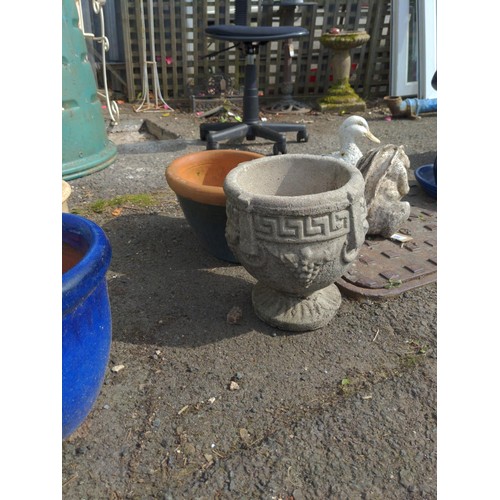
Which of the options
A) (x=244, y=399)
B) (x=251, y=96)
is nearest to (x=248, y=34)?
(x=251, y=96)

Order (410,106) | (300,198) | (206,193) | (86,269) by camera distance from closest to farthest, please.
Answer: (86,269)
(300,198)
(206,193)
(410,106)

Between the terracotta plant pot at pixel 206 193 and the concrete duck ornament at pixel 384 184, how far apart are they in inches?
25.9

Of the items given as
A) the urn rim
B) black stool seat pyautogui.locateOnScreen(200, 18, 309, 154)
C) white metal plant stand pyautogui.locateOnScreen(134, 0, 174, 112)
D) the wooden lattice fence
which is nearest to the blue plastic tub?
black stool seat pyautogui.locateOnScreen(200, 18, 309, 154)

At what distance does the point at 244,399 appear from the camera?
1781 mm

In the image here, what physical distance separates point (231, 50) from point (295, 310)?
4939 millimetres

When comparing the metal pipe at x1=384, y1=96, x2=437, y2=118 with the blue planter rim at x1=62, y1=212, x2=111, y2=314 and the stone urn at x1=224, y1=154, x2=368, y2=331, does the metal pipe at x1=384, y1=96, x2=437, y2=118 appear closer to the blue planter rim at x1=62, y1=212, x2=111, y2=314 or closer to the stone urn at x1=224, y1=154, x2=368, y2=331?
the stone urn at x1=224, y1=154, x2=368, y2=331

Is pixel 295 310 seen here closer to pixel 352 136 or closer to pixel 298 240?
pixel 298 240

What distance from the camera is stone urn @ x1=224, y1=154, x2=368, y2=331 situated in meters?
1.78

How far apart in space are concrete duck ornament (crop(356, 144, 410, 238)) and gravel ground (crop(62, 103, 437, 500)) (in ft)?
1.61

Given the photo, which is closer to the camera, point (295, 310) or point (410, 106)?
point (295, 310)

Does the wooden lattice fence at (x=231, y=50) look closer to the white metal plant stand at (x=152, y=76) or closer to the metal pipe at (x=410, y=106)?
the white metal plant stand at (x=152, y=76)

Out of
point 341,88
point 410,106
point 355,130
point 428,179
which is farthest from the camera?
point 341,88

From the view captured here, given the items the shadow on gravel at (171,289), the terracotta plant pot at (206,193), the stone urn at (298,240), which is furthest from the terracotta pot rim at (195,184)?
the shadow on gravel at (171,289)

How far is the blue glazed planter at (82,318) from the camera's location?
1298 millimetres
